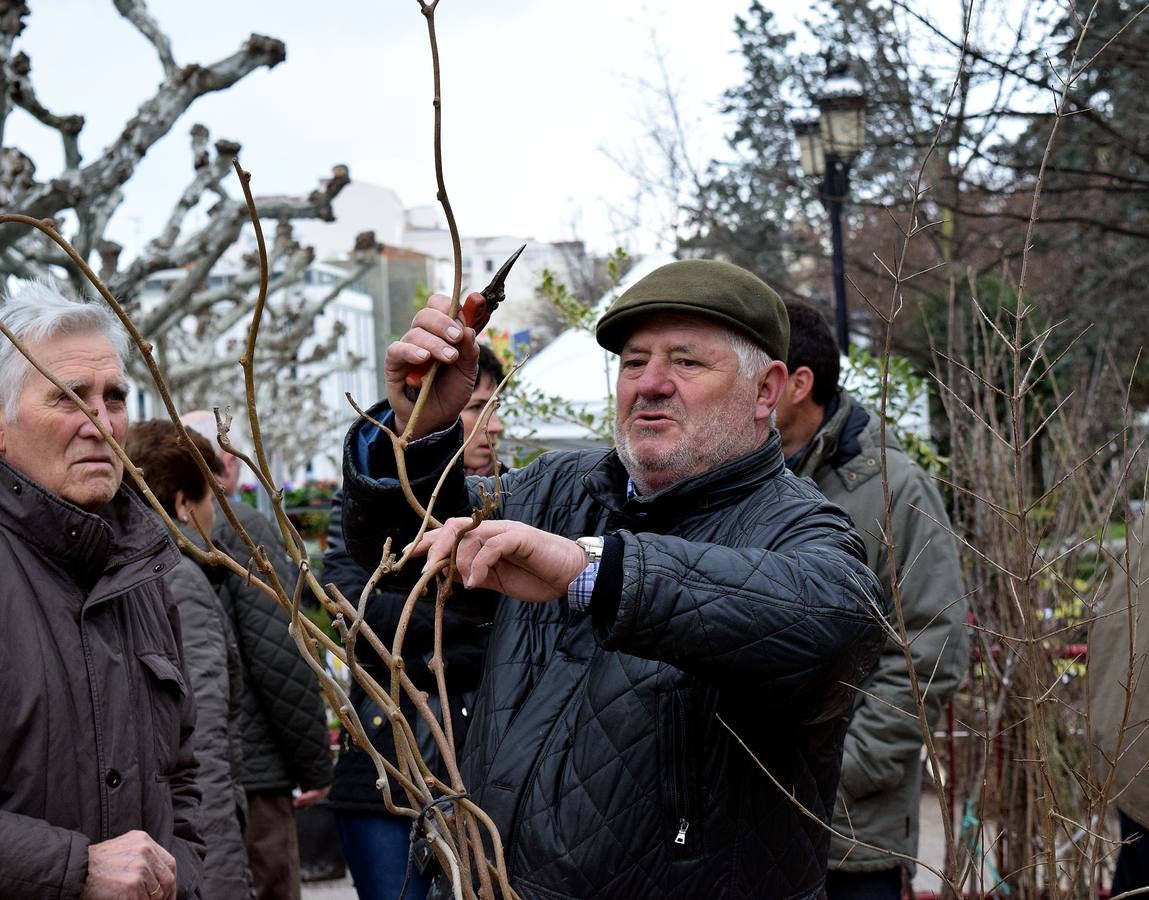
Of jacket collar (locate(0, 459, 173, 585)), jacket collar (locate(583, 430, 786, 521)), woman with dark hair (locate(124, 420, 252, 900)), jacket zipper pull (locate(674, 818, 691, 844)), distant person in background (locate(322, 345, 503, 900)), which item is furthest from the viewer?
woman with dark hair (locate(124, 420, 252, 900))

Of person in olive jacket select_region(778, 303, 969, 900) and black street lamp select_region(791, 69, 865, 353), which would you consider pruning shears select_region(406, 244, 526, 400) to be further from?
black street lamp select_region(791, 69, 865, 353)

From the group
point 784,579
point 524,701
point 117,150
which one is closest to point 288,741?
point 524,701

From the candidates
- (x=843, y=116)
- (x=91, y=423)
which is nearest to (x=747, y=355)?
(x=91, y=423)

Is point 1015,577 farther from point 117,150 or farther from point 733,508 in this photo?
point 117,150

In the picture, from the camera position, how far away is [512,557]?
1837mm

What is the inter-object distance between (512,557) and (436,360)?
1.37 ft

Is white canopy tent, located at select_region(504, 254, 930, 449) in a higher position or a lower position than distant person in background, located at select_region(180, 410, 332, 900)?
higher

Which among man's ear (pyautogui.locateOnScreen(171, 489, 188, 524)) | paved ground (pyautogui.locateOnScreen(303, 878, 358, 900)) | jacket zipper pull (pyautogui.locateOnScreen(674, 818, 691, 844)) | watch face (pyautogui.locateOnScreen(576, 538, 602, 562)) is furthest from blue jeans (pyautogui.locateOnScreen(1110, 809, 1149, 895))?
paved ground (pyautogui.locateOnScreen(303, 878, 358, 900))

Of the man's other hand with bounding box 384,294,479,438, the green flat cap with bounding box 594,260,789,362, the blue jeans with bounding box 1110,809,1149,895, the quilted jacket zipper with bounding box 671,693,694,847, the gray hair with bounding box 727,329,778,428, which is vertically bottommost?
the blue jeans with bounding box 1110,809,1149,895

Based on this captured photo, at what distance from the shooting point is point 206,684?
3.44 meters

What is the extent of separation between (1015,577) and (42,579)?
1.70 meters

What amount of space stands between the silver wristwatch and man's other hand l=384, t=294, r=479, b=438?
1.29 feet

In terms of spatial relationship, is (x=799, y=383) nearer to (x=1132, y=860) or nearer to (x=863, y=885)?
(x=863, y=885)

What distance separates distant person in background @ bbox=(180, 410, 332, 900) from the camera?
4332 mm
